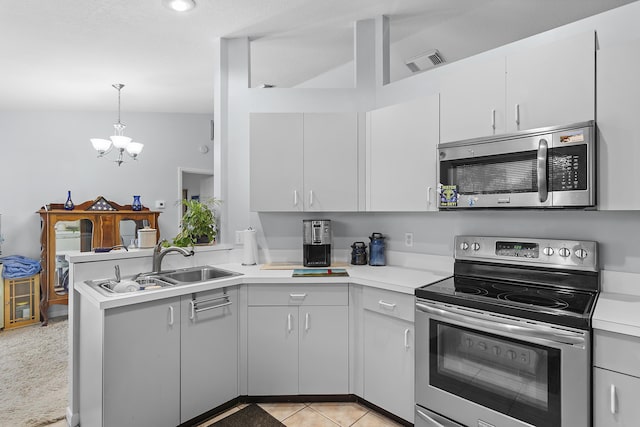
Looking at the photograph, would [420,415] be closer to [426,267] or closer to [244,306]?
[426,267]

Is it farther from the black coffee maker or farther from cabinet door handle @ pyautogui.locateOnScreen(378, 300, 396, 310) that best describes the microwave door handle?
the black coffee maker

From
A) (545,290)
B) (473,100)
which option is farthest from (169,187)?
(545,290)

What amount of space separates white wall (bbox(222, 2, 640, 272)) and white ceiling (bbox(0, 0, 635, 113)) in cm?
31

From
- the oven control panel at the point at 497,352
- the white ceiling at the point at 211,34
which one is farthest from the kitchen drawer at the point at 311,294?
the white ceiling at the point at 211,34

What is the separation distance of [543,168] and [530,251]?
534 millimetres

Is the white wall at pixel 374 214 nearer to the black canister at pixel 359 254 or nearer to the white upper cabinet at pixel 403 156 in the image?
the black canister at pixel 359 254

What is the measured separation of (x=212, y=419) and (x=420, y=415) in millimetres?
1251

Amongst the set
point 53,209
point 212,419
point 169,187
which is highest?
point 169,187

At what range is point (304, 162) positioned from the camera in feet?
8.37

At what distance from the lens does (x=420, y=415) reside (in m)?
1.86

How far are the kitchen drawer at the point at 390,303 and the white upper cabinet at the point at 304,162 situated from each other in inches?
26.5

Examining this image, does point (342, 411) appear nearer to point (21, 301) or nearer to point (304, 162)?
point (304, 162)

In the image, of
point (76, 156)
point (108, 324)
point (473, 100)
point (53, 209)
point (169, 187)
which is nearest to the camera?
point (108, 324)

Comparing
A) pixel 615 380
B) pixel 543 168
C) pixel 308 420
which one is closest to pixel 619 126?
pixel 543 168
